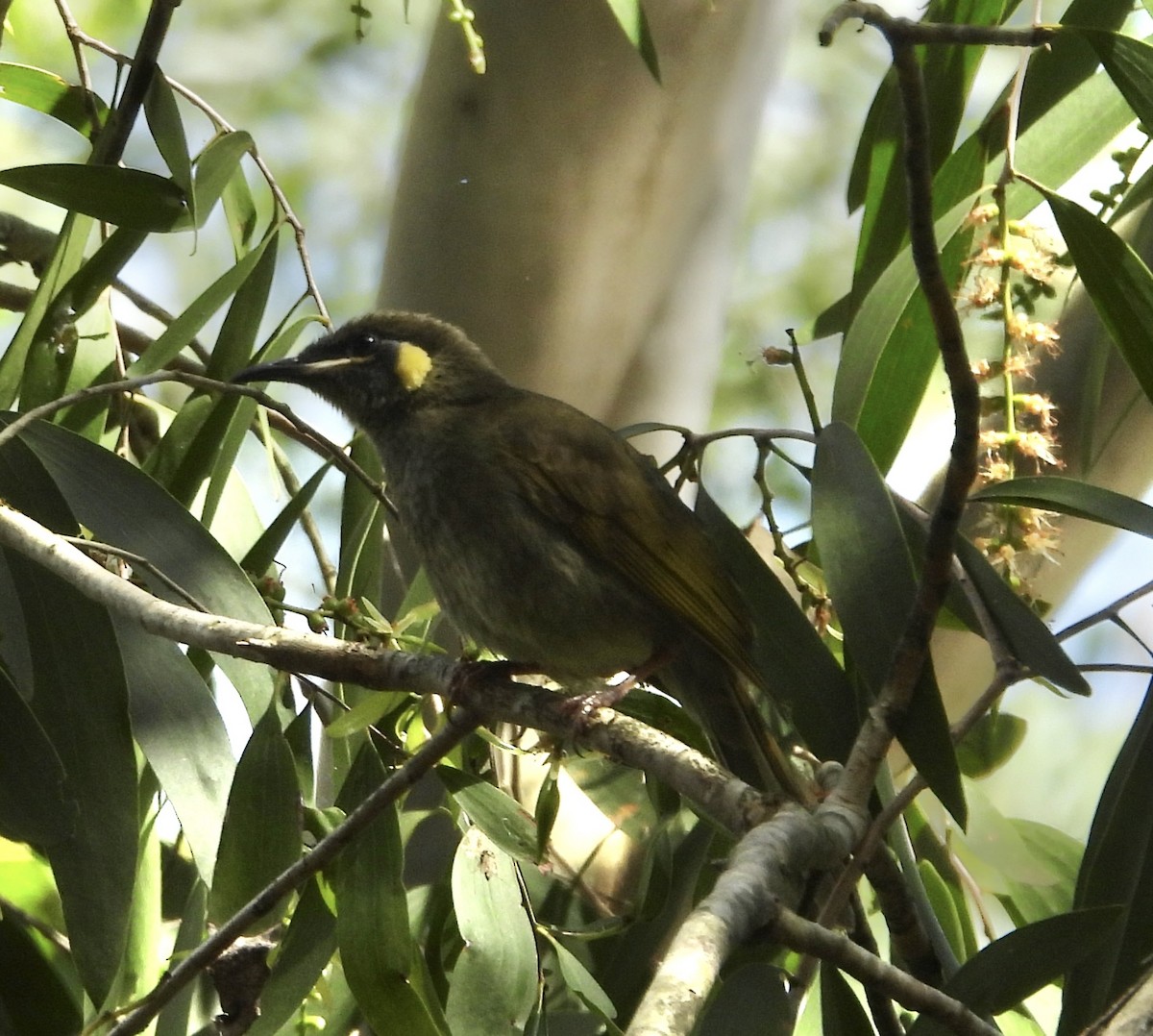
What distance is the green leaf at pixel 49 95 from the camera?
106 inches

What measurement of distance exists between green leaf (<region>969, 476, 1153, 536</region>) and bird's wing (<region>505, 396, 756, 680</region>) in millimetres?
591

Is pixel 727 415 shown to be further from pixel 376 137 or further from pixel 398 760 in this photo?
pixel 398 760

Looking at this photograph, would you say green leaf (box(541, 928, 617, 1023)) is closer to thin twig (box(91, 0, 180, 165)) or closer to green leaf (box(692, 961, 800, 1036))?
green leaf (box(692, 961, 800, 1036))

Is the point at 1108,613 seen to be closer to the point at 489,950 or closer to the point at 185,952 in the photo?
the point at 489,950

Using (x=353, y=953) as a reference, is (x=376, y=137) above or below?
above

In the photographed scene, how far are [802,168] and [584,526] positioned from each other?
4470 mm

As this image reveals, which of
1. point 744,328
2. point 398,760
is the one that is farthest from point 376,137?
point 398,760

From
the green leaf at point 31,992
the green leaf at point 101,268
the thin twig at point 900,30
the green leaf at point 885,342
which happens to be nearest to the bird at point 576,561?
the green leaf at point 101,268

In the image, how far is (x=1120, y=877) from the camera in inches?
82.8

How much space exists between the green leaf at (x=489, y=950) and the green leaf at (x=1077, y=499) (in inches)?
40.7

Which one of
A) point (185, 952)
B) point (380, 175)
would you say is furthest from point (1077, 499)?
point (380, 175)

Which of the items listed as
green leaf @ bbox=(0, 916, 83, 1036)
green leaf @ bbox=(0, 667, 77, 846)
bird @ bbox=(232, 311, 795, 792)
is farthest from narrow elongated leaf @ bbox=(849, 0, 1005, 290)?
green leaf @ bbox=(0, 916, 83, 1036)

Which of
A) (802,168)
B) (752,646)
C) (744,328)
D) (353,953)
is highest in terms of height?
(802,168)

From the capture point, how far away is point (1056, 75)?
2.87m
